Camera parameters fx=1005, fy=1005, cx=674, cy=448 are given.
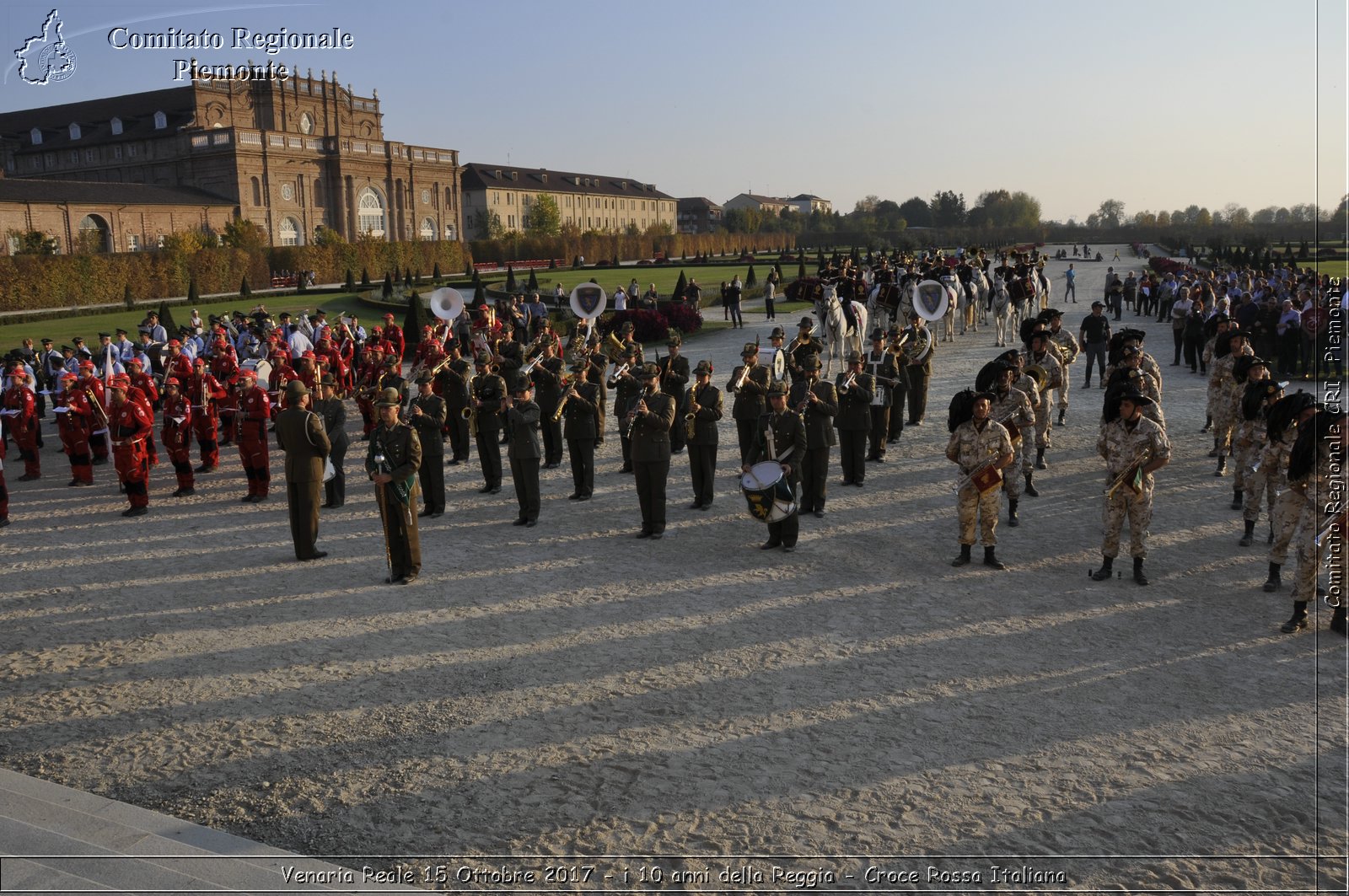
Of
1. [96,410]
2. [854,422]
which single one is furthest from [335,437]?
[854,422]

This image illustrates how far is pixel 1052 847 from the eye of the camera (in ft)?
16.9

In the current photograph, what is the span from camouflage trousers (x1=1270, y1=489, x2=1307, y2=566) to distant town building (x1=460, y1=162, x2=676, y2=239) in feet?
291

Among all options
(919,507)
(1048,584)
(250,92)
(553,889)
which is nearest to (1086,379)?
(919,507)

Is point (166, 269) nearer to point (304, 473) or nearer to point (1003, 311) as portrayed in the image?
point (1003, 311)

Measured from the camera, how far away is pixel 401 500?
31.1 ft

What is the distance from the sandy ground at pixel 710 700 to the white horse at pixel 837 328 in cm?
1076

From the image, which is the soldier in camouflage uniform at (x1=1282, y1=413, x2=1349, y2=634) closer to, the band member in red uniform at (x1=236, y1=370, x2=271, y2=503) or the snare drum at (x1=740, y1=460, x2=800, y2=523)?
the snare drum at (x1=740, y1=460, x2=800, y2=523)

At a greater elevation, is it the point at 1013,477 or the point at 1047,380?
the point at 1047,380

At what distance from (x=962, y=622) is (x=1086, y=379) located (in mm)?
12694

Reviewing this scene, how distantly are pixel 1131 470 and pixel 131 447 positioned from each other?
11449 millimetres

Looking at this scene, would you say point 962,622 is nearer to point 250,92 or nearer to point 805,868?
point 805,868

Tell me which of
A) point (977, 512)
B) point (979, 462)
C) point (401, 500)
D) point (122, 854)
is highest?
point (979, 462)

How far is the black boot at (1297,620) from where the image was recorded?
25.9 ft

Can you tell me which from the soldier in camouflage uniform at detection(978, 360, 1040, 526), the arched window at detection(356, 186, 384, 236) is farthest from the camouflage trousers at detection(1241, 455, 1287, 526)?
the arched window at detection(356, 186, 384, 236)
